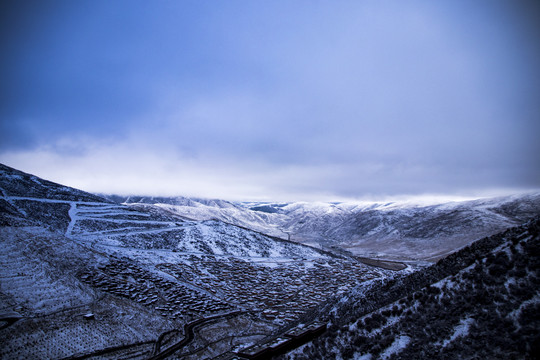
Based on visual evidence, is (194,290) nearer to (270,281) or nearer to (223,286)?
(223,286)

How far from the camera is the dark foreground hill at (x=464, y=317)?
8102 mm

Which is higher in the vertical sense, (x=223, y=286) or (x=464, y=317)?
(x=464, y=317)

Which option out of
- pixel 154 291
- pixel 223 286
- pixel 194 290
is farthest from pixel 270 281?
pixel 154 291

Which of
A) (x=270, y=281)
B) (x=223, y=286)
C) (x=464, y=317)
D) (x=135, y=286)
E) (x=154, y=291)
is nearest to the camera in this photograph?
(x=464, y=317)

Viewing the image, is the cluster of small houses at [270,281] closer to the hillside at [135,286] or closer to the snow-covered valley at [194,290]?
the hillside at [135,286]

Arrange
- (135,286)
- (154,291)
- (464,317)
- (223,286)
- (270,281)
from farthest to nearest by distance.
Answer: (270,281), (223,286), (135,286), (154,291), (464,317)

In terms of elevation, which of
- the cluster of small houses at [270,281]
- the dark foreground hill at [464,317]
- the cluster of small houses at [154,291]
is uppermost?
the dark foreground hill at [464,317]

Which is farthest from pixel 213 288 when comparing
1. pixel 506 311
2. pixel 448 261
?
pixel 506 311

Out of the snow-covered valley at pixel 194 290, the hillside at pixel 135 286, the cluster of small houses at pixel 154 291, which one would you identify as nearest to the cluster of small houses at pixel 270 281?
the hillside at pixel 135 286

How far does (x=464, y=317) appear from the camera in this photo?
31.5 ft

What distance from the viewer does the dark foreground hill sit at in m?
8.10

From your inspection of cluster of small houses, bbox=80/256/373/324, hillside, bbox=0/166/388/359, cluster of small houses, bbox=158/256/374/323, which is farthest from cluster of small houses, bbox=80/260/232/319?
cluster of small houses, bbox=158/256/374/323

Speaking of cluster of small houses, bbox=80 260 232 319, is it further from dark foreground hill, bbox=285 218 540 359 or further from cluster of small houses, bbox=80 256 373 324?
dark foreground hill, bbox=285 218 540 359

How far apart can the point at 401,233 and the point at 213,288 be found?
11087 centimetres
